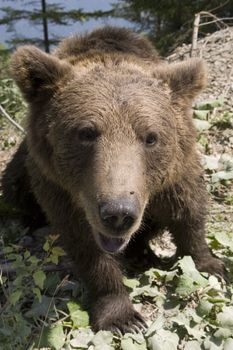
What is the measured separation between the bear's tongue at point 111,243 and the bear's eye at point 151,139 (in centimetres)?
57

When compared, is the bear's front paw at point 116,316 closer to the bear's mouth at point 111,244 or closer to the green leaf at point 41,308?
the green leaf at point 41,308

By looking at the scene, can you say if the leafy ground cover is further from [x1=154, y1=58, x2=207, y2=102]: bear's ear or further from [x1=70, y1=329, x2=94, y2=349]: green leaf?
[x1=154, y1=58, x2=207, y2=102]: bear's ear

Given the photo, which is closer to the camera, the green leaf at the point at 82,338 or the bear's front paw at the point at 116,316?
the green leaf at the point at 82,338

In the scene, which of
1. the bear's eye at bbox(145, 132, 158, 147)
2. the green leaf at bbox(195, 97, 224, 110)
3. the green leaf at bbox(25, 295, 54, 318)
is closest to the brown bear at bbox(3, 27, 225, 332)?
the bear's eye at bbox(145, 132, 158, 147)

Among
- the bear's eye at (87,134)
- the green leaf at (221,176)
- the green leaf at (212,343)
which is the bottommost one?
the green leaf at (221,176)

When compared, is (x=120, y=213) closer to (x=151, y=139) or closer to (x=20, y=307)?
(x=151, y=139)

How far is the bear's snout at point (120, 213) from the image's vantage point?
283 centimetres

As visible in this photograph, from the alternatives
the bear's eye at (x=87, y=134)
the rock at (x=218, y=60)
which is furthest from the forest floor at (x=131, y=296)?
the rock at (x=218, y=60)

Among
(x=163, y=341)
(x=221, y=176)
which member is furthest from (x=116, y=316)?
(x=221, y=176)

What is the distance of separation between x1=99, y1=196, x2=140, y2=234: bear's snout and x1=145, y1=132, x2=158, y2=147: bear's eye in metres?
0.54

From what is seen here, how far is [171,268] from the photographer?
4195 millimetres

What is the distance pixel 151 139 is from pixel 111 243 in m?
0.64

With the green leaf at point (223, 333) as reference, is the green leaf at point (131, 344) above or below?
below

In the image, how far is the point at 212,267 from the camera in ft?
13.6
